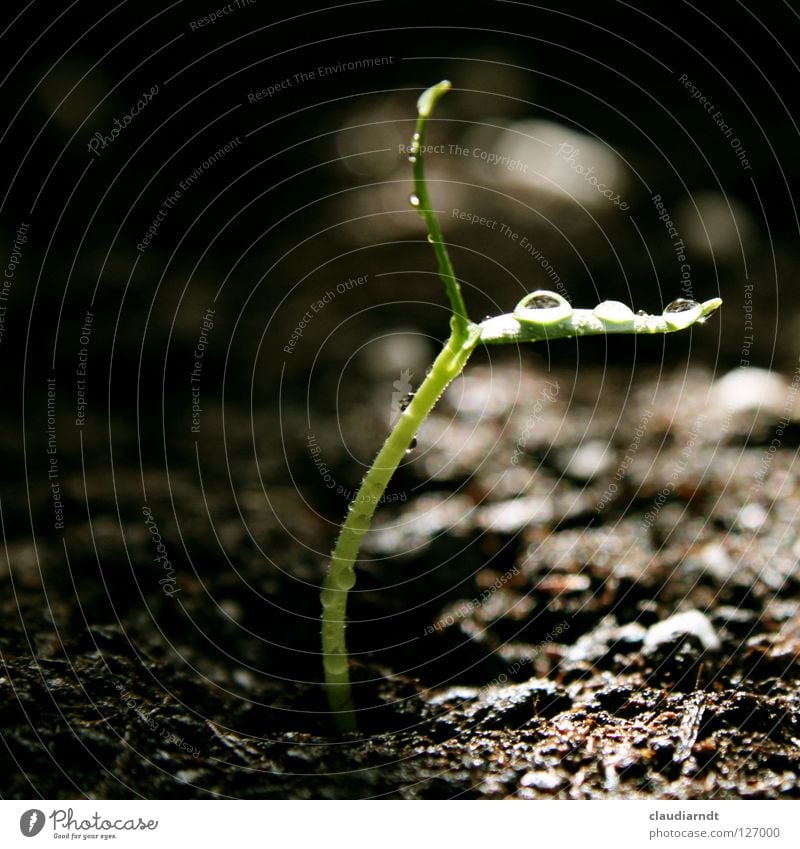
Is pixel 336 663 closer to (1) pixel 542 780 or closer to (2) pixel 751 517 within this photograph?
(1) pixel 542 780

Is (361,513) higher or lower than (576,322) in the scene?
lower

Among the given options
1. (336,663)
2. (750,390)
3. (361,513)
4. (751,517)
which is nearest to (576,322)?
(361,513)

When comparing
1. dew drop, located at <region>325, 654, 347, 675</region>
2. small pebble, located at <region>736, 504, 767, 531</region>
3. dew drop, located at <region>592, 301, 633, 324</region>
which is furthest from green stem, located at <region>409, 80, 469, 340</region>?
small pebble, located at <region>736, 504, 767, 531</region>

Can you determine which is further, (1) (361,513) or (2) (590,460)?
(2) (590,460)

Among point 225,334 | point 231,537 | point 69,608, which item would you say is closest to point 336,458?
point 231,537

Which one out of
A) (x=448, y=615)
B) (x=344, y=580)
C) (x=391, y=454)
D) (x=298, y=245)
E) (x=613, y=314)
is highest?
(x=298, y=245)
